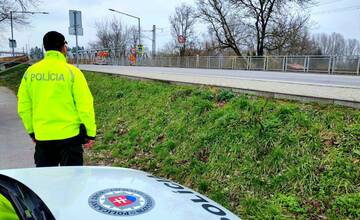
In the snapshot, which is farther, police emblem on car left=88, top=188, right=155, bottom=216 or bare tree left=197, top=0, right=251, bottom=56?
bare tree left=197, top=0, right=251, bottom=56

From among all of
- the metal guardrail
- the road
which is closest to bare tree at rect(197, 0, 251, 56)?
the metal guardrail

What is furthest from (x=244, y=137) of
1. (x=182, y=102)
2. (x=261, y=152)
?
(x=182, y=102)

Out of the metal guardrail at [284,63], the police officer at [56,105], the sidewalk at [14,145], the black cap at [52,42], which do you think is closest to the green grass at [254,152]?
the sidewalk at [14,145]

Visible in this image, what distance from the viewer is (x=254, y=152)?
4766 millimetres

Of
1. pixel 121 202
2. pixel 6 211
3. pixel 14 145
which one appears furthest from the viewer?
pixel 14 145

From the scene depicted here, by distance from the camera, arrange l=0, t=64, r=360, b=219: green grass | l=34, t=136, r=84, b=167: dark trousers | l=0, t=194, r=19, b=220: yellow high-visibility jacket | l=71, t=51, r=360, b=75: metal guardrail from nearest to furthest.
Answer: l=0, t=194, r=19, b=220: yellow high-visibility jacket → l=34, t=136, r=84, b=167: dark trousers → l=0, t=64, r=360, b=219: green grass → l=71, t=51, r=360, b=75: metal guardrail

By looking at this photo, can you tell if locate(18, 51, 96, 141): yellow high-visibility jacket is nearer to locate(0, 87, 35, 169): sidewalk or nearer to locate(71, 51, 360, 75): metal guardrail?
locate(0, 87, 35, 169): sidewalk

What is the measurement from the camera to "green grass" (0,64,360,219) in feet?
12.5

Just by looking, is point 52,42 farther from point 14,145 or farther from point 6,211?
point 14,145

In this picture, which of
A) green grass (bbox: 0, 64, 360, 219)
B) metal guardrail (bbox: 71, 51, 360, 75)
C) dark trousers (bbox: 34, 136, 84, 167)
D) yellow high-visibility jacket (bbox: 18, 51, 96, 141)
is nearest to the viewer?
yellow high-visibility jacket (bbox: 18, 51, 96, 141)

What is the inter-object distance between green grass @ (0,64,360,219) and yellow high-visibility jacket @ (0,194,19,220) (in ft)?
8.62

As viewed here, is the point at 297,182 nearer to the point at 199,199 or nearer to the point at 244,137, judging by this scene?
the point at 244,137

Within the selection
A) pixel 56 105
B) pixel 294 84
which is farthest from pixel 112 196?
pixel 294 84

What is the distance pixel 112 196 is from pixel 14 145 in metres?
6.44
